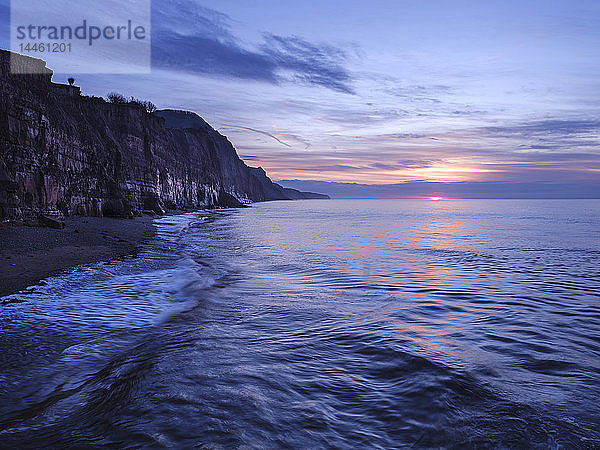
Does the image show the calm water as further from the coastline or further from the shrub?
the shrub

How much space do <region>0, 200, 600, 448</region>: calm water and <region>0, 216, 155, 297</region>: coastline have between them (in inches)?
30.6

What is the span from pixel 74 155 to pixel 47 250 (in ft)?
55.2

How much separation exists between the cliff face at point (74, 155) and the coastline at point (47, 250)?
2.45m

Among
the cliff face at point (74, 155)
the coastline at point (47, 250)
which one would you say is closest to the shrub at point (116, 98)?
the cliff face at point (74, 155)

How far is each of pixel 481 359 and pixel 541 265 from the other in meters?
12.4

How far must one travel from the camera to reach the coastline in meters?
10.4

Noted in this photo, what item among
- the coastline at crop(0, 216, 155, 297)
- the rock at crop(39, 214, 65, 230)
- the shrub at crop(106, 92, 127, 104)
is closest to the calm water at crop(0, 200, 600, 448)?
the coastline at crop(0, 216, 155, 297)

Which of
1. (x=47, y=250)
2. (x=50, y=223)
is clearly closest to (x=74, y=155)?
(x=50, y=223)

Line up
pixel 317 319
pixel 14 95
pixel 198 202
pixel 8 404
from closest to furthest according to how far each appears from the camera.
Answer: pixel 8 404 < pixel 317 319 < pixel 14 95 < pixel 198 202

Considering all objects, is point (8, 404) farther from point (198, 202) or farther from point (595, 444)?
point (198, 202)

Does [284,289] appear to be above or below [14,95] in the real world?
below

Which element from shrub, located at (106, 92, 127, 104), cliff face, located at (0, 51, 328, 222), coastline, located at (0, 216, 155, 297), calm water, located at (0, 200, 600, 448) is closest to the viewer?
calm water, located at (0, 200, 600, 448)

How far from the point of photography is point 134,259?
1545 cm

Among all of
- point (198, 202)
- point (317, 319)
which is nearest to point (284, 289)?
point (317, 319)
